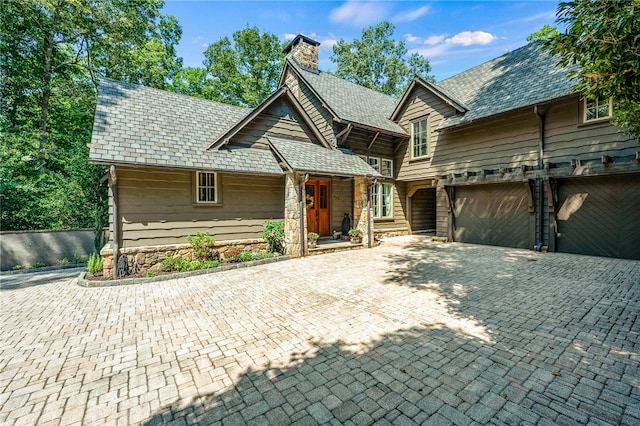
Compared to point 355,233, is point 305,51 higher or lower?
higher

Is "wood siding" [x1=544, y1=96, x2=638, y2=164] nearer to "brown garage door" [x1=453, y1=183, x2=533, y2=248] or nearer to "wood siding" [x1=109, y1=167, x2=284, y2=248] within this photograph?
"brown garage door" [x1=453, y1=183, x2=533, y2=248]

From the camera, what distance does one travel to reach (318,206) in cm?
1179

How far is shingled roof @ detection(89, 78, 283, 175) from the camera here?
7.17m

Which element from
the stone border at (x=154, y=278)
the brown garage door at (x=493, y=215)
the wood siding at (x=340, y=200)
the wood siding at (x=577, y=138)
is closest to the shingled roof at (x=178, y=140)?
the wood siding at (x=340, y=200)

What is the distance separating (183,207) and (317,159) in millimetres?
4875

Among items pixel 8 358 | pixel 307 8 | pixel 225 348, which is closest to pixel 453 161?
pixel 307 8

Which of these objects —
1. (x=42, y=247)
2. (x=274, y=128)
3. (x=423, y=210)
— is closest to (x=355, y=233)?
(x=274, y=128)

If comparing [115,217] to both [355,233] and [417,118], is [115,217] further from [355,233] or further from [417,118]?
[417,118]

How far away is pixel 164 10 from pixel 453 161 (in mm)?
21508

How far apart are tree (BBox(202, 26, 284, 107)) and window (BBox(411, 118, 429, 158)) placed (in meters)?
16.3

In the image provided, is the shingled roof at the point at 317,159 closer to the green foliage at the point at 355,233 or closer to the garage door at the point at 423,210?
the green foliage at the point at 355,233

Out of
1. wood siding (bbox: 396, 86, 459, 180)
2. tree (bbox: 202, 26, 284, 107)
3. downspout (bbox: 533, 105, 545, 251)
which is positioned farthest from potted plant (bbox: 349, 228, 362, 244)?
tree (bbox: 202, 26, 284, 107)

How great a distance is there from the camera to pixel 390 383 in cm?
263

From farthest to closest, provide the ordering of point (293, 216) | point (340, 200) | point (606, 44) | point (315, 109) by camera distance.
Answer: point (315, 109)
point (340, 200)
point (293, 216)
point (606, 44)
